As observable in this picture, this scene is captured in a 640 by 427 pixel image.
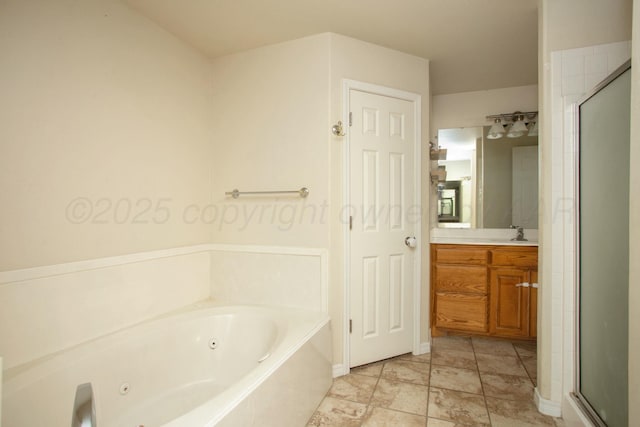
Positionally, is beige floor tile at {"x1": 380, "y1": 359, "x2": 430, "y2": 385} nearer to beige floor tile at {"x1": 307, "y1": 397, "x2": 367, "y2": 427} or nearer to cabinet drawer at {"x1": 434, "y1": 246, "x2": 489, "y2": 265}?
beige floor tile at {"x1": 307, "y1": 397, "x2": 367, "y2": 427}

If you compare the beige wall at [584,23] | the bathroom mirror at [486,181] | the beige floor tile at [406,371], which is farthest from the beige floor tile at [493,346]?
the beige wall at [584,23]

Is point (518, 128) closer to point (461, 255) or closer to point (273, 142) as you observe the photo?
point (461, 255)

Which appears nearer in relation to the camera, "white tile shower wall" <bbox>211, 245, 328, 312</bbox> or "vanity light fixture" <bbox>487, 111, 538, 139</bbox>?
"white tile shower wall" <bbox>211, 245, 328, 312</bbox>

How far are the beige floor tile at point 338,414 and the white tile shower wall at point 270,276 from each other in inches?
21.2

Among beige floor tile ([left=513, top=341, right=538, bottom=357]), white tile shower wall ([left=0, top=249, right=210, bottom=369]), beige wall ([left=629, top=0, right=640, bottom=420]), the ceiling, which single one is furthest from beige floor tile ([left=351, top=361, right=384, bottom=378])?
the ceiling

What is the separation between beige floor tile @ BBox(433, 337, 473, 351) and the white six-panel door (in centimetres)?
41

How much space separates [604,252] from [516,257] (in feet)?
3.97

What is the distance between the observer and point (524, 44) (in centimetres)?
224

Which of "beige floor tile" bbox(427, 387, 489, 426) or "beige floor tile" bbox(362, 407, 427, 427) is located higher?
"beige floor tile" bbox(427, 387, 489, 426)

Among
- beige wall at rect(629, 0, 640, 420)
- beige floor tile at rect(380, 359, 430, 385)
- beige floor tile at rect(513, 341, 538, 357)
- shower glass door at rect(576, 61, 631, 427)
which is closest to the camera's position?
beige wall at rect(629, 0, 640, 420)

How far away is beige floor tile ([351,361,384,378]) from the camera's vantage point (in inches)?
84.1

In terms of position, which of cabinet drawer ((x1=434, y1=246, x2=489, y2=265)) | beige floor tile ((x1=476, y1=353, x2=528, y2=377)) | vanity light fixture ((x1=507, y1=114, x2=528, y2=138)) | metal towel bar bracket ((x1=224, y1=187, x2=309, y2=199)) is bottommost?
beige floor tile ((x1=476, y1=353, x2=528, y2=377))

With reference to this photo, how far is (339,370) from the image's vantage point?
2.09m

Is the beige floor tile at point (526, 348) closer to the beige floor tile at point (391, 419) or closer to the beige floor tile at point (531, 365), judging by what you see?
the beige floor tile at point (531, 365)
